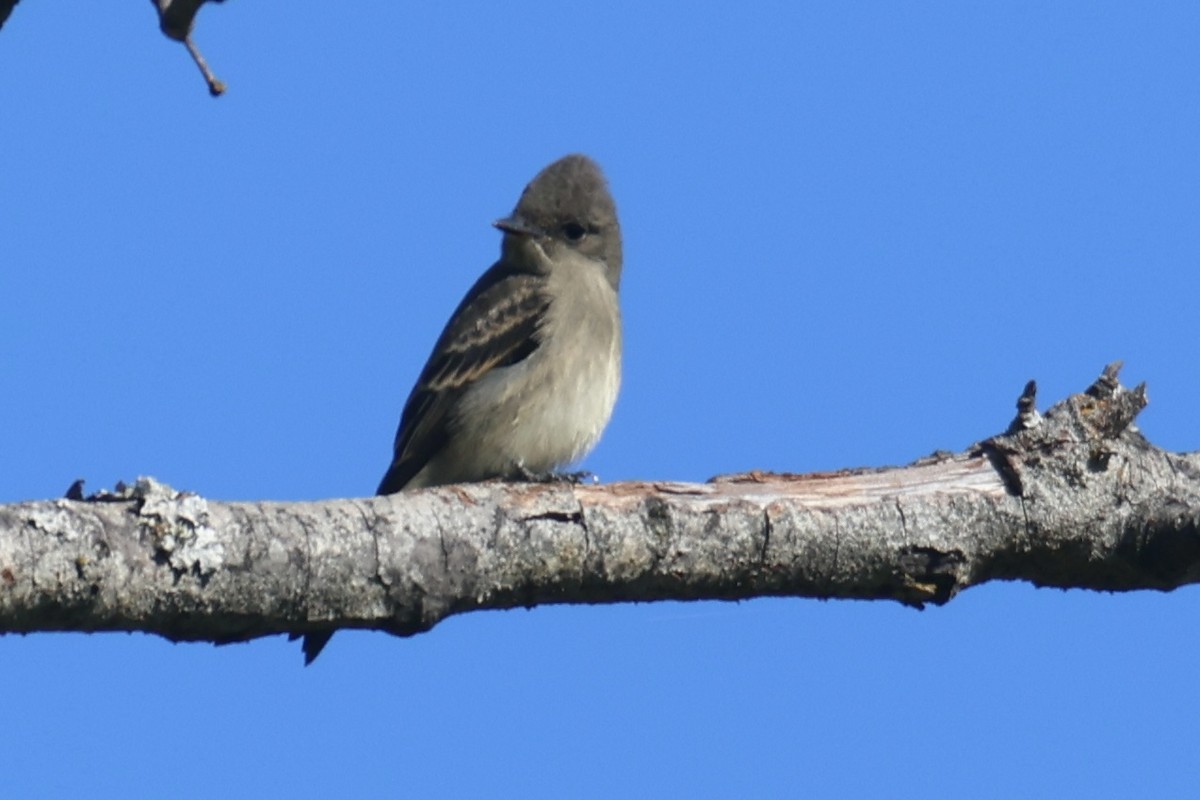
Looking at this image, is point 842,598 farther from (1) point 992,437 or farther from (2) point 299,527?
(2) point 299,527

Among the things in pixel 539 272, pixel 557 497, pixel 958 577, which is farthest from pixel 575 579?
pixel 539 272

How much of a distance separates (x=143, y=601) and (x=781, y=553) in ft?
8.08

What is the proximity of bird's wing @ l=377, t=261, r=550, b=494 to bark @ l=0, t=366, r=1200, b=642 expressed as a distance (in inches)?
108

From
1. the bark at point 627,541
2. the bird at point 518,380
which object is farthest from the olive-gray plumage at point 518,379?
the bark at point 627,541

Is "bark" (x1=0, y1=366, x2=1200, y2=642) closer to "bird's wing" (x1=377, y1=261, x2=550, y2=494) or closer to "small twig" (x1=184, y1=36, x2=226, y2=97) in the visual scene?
"small twig" (x1=184, y1=36, x2=226, y2=97)

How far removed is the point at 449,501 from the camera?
620 cm

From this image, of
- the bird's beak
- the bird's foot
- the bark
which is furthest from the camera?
the bird's beak

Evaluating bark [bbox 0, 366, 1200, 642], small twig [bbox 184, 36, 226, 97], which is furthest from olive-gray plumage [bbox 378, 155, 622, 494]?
small twig [bbox 184, 36, 226, 97]

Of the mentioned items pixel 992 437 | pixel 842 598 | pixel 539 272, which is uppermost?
pixel 539 272

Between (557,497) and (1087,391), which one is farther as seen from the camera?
(1087,391)

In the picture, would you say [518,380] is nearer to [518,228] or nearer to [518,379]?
[518,379]

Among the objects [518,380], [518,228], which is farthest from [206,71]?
[518,228]

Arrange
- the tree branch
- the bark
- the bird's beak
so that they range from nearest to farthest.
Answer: the tree branch, the bark, the bird's beak

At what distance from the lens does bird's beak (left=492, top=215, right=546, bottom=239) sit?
Answer: 1016 centimetres
